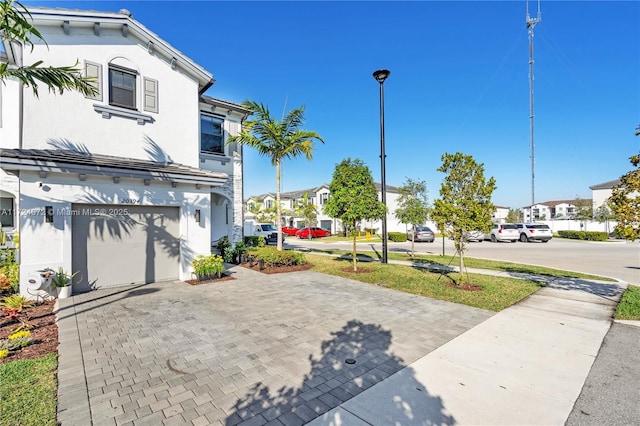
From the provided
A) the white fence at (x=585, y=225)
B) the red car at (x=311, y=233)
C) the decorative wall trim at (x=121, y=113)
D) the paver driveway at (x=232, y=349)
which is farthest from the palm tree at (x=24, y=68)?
the white fence at (x=585, y=225)

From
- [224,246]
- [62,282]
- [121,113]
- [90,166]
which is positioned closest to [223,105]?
[121,113]

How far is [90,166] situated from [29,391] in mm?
6078

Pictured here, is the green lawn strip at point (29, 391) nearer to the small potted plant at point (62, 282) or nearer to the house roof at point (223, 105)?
the small potted plant at point (62, 282)

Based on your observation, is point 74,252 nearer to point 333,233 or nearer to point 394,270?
point 394,270

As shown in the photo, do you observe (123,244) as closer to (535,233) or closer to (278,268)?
(278,268)

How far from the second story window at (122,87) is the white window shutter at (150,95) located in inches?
14.0

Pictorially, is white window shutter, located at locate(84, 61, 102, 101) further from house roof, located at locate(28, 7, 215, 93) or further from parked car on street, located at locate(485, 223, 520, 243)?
parked car on street, located at locate(485, 223, 520, 243)

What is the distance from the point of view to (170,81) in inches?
426

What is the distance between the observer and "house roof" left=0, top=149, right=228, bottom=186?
6887 mm

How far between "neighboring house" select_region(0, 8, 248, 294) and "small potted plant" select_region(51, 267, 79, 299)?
231 mm

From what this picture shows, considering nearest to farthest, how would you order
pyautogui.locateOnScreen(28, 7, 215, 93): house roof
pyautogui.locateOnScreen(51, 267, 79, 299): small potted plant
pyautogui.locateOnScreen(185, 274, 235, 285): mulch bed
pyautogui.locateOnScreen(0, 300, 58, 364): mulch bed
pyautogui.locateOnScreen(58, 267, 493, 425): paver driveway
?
1. pyautogui.locateOnScreen(58, 267, 493, 425): paver driveway
2. pyautogui.locateOnScreen(0, 300, 58, 364): mulch bed
3. pyautogui.locateOnScreen(51, 267, 79, 299): small potted plant
4. pyautogui.locateOnScreen(28, 7, 215, 93): house roof
5. pyautogui.locateOnScreen(185, 274, 235, 285): mulch bed

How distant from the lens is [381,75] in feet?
39.9

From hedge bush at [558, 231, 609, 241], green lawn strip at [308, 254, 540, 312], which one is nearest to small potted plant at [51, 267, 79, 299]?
green lawn strip at [308, 254, 540, 312]

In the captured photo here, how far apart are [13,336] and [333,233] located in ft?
123
